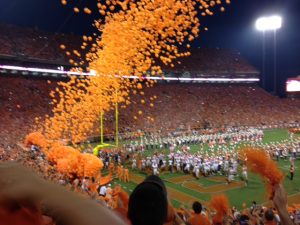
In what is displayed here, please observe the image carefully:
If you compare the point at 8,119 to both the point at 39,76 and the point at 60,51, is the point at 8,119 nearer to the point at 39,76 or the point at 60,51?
the point at 39,76

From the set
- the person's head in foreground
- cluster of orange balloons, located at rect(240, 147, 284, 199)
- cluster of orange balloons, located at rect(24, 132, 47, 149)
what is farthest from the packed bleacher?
cluster of orange balloons, located at rect(24, 132, 47, 149)

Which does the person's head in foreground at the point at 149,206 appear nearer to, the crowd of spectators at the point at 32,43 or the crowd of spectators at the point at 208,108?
the crowd of spectators at the point at 208,108

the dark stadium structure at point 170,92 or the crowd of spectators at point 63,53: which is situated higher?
the crowd of spectators at point 63,53

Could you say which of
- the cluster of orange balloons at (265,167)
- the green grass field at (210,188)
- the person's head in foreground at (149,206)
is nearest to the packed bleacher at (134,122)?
the person's head in foreground at (149,206)

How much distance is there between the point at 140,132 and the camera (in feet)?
90.2

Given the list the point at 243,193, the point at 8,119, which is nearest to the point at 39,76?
the point at 8,119

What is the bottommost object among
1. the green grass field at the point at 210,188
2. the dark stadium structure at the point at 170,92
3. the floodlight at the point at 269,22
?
the green grass field at the point at 210,188

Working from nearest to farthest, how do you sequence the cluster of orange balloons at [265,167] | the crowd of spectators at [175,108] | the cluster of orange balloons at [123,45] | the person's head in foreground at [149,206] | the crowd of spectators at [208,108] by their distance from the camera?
the person's head in foreground at [149,206] → the cluster of orange balloons at [265,167] → the cluster of orange balloons at [123,45] → the crowd of spectators at [175,108] → the crowd of spectators at [208,108]

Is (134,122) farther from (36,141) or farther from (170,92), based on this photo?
(36,141)

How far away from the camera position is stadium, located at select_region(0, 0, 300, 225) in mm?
1237

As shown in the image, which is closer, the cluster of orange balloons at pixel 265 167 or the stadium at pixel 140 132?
the stadium at pixel 140 132

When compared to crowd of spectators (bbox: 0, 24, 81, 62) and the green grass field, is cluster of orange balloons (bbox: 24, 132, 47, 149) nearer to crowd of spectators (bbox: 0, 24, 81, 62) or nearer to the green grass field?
the green grass field

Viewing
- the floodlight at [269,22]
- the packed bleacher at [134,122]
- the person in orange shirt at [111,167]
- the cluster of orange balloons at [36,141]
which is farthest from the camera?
the floodlight at [269,22]

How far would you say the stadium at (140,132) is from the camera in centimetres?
124
